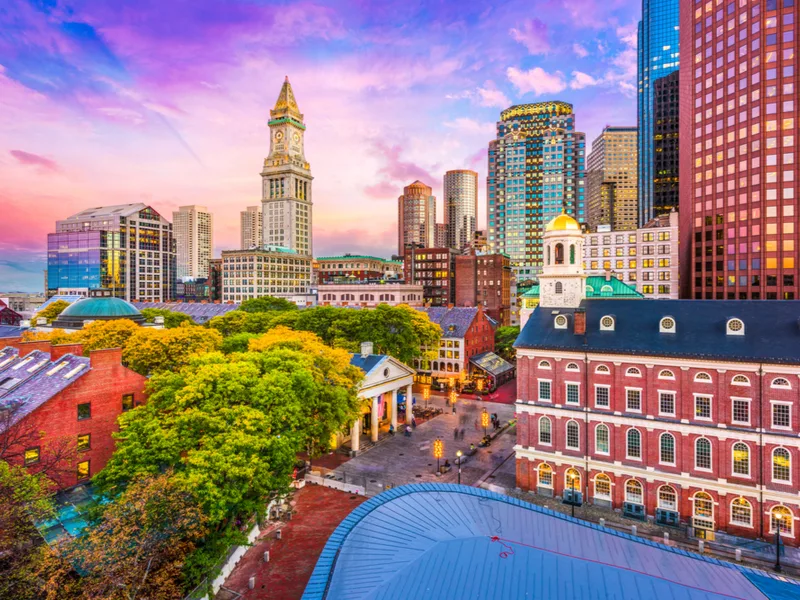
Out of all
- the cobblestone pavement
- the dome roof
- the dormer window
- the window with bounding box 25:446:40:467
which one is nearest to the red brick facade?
the dormer window

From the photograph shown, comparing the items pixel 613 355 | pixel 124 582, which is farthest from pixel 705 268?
pixel 124 582

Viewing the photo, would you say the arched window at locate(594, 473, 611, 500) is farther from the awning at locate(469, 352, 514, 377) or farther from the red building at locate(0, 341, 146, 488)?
the awning at locate(469, 352, 514, 377)

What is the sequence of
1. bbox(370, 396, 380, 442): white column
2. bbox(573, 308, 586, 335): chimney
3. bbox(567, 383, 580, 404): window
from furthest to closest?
bbox(370, 396, 380, 442): white column → bbox(573, 308, 586, 335): chimney → bbox(567, 383, 580, 404): window

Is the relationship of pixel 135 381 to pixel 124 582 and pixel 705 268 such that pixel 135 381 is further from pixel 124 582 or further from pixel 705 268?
pixel 705 268

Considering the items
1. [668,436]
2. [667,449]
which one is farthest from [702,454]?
[668,436]

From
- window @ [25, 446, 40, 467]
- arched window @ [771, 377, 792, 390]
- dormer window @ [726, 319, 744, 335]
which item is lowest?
window @ [25, 446, 40, 467]

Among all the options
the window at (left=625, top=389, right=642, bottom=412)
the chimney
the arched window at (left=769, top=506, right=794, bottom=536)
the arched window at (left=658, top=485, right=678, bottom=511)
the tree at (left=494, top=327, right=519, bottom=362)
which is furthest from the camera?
the tree at (left=494, top=327, right=519, bottom=362)
